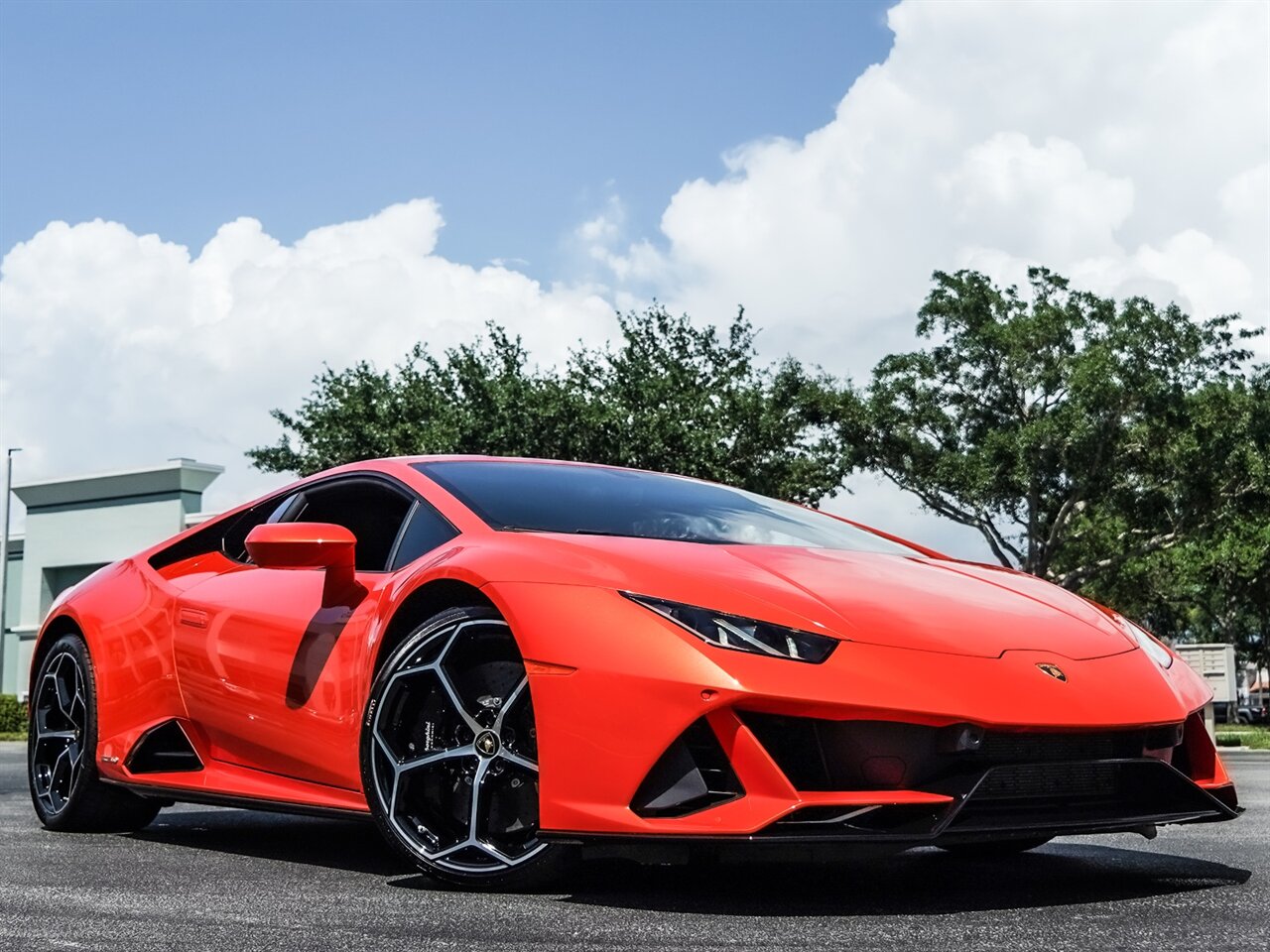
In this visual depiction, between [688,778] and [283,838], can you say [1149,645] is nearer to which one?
[688,778]

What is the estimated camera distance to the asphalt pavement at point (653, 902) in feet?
10.3

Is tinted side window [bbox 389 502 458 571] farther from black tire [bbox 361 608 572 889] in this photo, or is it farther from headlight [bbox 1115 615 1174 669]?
headlight [bbox 1115 615 1174 669]

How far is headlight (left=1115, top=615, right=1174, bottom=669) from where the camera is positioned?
4.13 meters

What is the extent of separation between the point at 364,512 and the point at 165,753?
3.68ft

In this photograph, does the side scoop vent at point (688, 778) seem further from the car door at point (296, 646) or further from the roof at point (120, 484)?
the roof at point (120, 484)

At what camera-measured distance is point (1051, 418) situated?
32406mm

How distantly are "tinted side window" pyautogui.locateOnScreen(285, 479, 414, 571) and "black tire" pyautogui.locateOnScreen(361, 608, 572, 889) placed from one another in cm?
66

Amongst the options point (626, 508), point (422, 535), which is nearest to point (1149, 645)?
point (626, 508)

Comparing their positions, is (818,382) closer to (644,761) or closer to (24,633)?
(24,633)

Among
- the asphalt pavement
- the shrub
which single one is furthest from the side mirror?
the shrub

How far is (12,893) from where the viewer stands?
3.88 metres

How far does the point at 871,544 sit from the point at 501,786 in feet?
5.65

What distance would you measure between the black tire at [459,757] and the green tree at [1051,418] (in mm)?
29604

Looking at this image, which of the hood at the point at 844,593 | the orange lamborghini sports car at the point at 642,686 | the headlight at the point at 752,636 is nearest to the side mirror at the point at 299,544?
the orange lamborghini sports car at the point at 642,686
